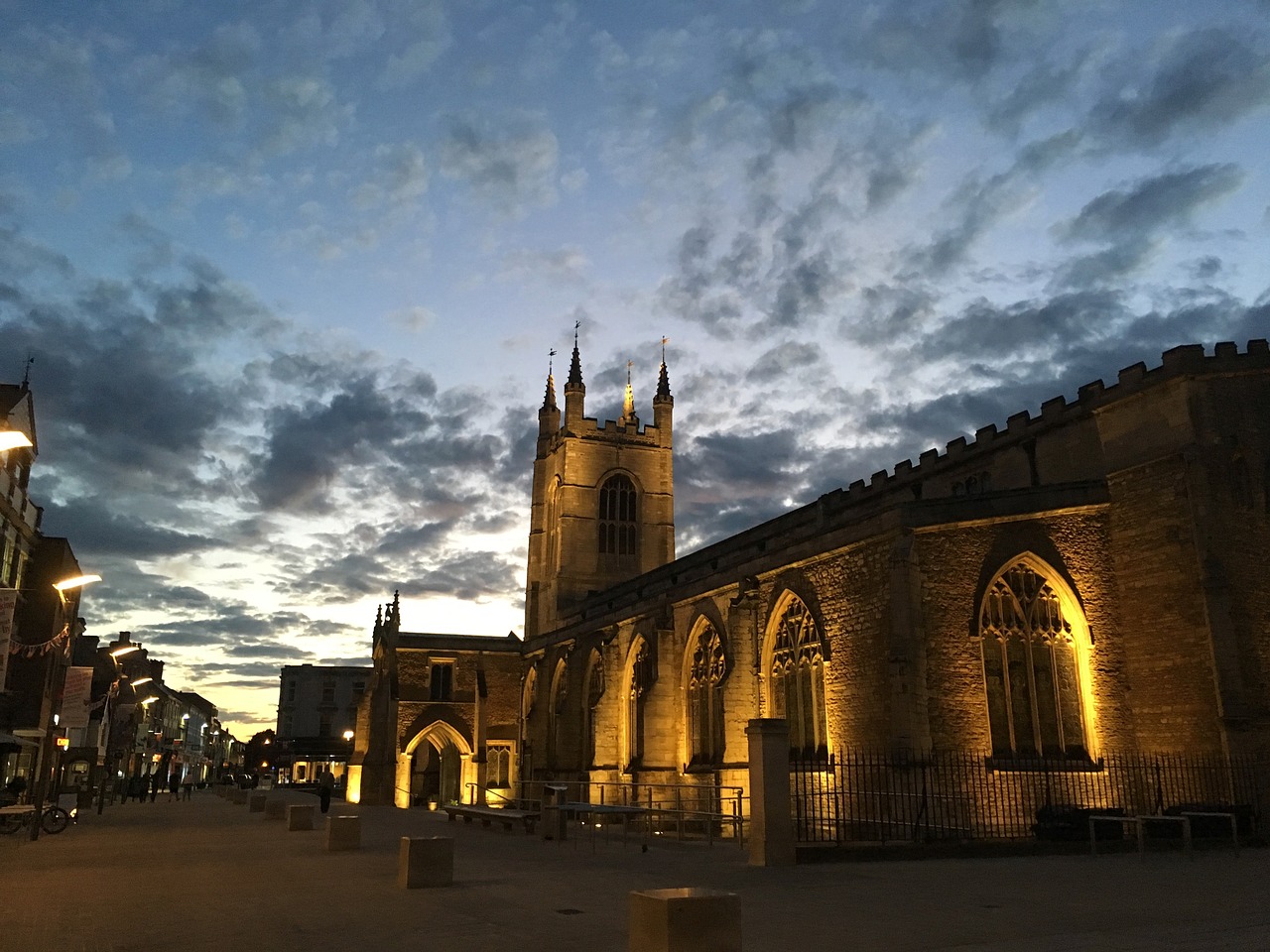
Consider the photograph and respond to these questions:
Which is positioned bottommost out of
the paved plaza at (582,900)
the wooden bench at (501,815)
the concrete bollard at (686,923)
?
the wooden bench at (501,815)

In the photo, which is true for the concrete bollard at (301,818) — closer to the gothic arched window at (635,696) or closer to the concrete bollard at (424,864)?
the concrete bollard at (424,864)

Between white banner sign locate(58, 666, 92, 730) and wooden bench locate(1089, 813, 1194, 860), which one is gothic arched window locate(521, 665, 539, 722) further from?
wooden bench locate(1089, 813, 1194, 860)

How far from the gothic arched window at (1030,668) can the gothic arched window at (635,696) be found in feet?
45.1

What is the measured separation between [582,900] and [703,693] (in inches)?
751

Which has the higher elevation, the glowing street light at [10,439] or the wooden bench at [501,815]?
the glowing street light at [10,439]

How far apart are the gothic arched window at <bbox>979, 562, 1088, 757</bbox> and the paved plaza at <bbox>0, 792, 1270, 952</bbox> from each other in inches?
182

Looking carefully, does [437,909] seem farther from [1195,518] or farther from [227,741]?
[227,741]

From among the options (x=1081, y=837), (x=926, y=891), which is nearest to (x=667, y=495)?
(x=1081, y=837)

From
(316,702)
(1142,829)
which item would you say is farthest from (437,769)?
(316,702)

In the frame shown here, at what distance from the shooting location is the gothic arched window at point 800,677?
23.8m

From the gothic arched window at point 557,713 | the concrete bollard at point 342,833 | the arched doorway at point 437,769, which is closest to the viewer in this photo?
the concrete bollard at point 342,833

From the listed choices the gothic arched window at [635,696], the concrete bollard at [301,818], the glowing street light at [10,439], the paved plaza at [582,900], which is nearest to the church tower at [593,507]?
the gothic arched window at [635,696]

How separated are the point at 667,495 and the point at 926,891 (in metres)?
50.1

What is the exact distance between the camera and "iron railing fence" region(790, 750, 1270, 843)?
17.9 metres
